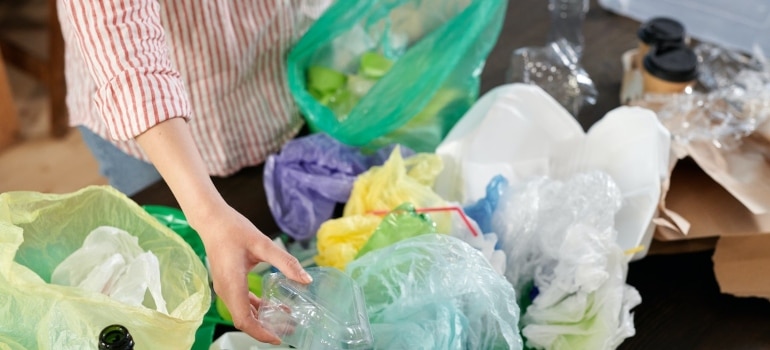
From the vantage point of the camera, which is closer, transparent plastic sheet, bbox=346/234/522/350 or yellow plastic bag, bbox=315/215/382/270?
transparent plastic sheet, bbox=346/234/522/350

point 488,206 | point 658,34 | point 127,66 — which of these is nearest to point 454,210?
point 488,206

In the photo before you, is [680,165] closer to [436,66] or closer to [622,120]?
[622,120]

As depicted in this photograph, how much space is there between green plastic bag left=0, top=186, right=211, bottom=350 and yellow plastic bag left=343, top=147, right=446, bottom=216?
0.25 meters

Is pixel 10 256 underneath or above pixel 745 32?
above

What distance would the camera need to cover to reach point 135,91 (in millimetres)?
797

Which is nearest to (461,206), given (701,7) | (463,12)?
(463,12)

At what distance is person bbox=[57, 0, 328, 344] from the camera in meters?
0.74

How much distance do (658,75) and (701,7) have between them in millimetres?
383

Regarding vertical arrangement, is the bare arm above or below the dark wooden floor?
above

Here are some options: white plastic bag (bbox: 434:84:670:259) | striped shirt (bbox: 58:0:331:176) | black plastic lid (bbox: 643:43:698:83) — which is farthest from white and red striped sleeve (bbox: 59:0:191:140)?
black plastic lid (bbox: 643:43:698:83)

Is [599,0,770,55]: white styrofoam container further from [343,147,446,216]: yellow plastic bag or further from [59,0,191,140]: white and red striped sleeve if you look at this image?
[59,0,191,140]: white and red striped sleeve

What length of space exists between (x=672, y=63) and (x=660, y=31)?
8cm

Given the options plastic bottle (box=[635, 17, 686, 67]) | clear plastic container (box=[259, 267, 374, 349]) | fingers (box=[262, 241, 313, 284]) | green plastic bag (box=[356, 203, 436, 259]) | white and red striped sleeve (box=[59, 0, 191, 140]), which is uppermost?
white and red striped sleeve (box=[59, 0, 191, 140])

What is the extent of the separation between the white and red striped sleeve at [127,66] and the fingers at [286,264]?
0.18 metres
